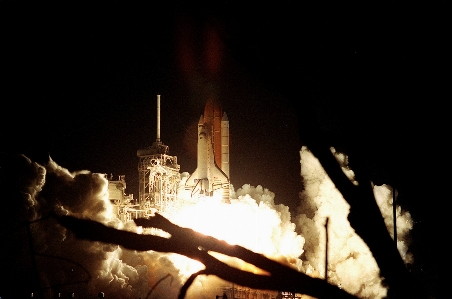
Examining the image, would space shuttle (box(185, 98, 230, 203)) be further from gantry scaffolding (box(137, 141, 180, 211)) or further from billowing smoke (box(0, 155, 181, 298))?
billowing smoke (box(0, 155, 181, 298))

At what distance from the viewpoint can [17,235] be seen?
3894 centimetres

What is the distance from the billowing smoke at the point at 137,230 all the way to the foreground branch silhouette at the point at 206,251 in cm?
2668

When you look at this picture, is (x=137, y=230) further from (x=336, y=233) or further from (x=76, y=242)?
(x=336, y=233)

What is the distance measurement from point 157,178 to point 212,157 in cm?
457

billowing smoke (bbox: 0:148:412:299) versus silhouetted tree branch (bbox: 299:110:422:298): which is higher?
billowing smoke (bbox: 0:148:412:299)

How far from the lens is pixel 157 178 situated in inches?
1858

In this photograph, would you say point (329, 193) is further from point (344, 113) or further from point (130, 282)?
point (344, 113)

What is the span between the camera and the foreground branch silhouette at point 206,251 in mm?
2771

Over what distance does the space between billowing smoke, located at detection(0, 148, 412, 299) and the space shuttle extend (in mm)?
1360

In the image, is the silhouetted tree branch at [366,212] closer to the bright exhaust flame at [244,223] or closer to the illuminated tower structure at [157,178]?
the illuminated tower structure at [157,178]

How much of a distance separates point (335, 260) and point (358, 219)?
50.0m

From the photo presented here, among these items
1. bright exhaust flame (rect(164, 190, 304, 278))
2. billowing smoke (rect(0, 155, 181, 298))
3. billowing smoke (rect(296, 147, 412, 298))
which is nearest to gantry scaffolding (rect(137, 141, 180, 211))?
bright exhaust flame (rect(164, 190, 304, 278))

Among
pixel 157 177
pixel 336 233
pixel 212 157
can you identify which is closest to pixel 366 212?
pixel 157 177

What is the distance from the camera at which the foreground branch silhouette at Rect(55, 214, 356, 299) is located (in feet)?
9.09
